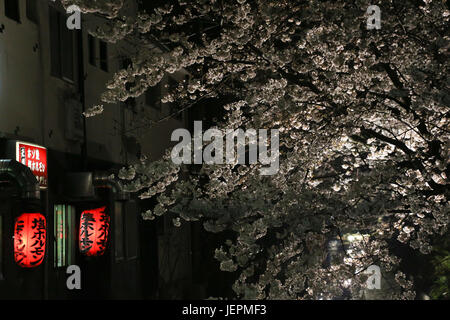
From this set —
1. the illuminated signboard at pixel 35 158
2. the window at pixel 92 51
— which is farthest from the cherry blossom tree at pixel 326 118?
the window at pixel 92 51

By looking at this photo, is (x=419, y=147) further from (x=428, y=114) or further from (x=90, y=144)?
(x=90, y=144)

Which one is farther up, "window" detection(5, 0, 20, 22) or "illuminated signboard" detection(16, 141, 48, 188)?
"window" detection(5, 0, 20, 22)

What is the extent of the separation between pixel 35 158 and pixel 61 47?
3.37 meters

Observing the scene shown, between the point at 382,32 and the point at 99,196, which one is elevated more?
the point at 382,32

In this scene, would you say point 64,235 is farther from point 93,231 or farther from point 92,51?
point 92,51

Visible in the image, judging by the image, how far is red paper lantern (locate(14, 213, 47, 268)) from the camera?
31.0 ft

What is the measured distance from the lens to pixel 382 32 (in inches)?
352

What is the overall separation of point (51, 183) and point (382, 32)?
284 inches

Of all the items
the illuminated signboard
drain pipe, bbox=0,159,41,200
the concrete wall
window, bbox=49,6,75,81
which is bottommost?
drain pipe, bbox=0,159,41,200

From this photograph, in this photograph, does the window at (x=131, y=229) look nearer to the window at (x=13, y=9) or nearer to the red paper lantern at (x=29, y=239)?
the red paper lantern at (x=29, y=239)

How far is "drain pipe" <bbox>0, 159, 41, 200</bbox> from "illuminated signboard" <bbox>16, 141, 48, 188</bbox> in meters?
0.66

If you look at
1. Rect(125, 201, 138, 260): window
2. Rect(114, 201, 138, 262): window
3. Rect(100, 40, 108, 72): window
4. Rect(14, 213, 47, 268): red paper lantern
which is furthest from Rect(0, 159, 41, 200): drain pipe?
Rect(125, 201, 138, 260): window

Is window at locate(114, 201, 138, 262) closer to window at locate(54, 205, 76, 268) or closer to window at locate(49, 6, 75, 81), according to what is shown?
window at locate(54, 205, 76, 268)

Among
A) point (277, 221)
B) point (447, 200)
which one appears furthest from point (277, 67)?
point (447, 200)
